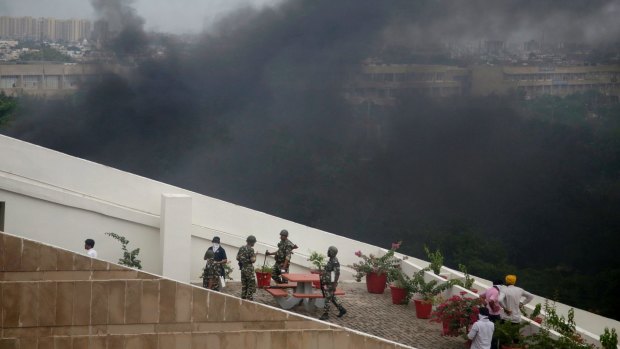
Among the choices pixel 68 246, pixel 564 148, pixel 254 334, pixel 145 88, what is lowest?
pixel 254 334

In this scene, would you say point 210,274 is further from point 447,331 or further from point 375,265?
point 447,331

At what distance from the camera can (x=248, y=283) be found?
13555 mm

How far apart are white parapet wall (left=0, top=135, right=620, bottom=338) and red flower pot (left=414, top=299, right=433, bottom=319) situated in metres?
1.83

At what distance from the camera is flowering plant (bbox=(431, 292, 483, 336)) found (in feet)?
40.9

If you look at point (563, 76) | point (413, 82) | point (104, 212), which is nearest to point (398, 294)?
point (104, 212)

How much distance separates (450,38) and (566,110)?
5435mm

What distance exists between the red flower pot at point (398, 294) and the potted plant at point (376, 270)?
2.30 ft

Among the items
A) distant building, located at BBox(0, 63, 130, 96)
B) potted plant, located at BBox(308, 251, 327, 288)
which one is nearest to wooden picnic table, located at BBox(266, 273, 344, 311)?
potted plant, located at BBox(308, 251, 327, 288)

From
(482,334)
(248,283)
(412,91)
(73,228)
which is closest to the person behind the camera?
(482,334)

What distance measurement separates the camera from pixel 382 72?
119ft

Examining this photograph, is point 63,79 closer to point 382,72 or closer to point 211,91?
point 211,91

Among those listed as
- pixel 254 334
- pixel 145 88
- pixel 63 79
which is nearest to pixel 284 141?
pixel 145 88

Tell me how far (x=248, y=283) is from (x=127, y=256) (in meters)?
2.37

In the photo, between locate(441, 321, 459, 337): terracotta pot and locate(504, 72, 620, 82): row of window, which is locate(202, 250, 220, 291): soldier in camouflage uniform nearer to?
locate(441, 321, 459, 337): terracotta pot
